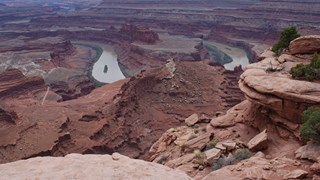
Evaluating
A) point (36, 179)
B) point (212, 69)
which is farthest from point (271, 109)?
point (212, 69)

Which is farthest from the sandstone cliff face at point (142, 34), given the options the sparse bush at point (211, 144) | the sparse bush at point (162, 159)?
the sparse bush at point (211, 144)

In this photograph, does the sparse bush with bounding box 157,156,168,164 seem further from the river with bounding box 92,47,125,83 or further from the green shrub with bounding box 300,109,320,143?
the river with bounding box 92,47,125,83

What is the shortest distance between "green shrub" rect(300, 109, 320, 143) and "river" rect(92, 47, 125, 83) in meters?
61.4

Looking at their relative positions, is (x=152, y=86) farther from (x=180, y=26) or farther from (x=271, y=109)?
(x=180, y=26)

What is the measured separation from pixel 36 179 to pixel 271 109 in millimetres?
12278

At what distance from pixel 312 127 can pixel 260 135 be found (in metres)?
3.09

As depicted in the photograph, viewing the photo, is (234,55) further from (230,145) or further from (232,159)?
(232,159)

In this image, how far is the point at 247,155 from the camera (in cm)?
1597

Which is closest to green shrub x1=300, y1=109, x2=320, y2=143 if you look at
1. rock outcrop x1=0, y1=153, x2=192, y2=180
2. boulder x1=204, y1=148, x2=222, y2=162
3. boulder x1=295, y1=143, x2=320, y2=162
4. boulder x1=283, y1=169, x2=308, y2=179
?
boulder x1=295, y1=143, x2=320, y2=162

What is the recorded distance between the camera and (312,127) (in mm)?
14891

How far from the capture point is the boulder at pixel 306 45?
68.0ft

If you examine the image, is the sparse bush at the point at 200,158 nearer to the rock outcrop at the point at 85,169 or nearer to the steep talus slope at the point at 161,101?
the rock outcrop at the point at 85,169

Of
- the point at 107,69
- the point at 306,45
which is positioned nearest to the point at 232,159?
the point at 306,45

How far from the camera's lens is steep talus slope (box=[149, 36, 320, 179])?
14.0 metres
